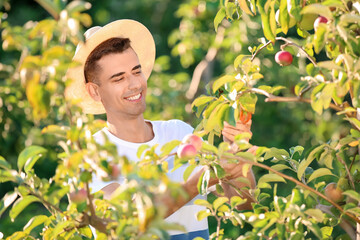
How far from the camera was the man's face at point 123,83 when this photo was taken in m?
2.26

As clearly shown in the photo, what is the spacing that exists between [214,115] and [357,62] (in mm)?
391

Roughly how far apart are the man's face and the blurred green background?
6.66ft

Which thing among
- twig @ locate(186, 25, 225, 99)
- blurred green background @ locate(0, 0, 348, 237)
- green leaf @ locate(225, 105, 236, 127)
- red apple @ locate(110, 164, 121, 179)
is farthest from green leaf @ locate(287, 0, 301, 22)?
twig @ locate(186, 25, 225, 99)

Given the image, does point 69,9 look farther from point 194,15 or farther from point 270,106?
point 270,106

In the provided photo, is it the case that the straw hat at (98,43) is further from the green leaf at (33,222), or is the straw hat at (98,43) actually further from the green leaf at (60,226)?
the green leaf at (60,226)

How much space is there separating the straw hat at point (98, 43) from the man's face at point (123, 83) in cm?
8

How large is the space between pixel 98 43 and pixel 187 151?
869mm

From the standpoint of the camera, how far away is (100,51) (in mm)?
2291

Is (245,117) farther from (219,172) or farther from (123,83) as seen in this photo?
(123,83)

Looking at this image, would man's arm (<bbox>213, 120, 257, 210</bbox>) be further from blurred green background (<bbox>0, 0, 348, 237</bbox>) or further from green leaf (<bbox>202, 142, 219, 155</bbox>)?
blurred green background (<bbox>0, 0, 348, 237</bbox>)

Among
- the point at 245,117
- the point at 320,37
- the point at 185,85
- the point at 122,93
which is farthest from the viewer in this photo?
the point at 185,85

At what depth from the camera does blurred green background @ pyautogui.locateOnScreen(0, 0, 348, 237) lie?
16.0 ft

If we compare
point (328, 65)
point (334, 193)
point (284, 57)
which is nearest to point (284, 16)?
point (284, 57)

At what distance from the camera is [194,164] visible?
1.71 meters
